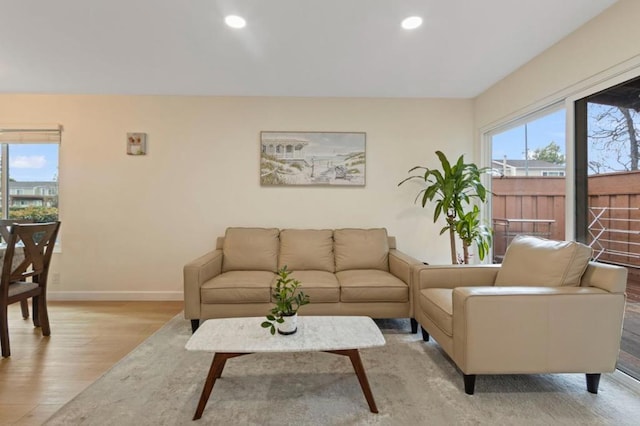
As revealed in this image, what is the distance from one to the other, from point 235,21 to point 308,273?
2.20m

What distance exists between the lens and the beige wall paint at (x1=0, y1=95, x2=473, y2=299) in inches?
143

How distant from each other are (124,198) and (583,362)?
440 centimetres

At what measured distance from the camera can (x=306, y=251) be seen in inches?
129

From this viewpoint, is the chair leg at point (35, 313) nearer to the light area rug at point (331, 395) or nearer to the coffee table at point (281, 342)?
the light area rug at point (331, 395)

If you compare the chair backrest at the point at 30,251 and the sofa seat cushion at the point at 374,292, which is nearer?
the chair backrest at the point at 30,251

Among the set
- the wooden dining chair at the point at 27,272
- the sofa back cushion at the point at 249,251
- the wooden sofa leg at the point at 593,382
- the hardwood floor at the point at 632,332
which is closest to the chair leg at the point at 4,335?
the wooden dining chair at the point at 27,272

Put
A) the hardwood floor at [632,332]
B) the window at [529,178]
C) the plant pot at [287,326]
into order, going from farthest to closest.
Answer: the window at [529,178]
the hardwood floor at [632,332]
the plant pot at [287,326]

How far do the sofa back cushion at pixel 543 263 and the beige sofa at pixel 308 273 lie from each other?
2.41 ft

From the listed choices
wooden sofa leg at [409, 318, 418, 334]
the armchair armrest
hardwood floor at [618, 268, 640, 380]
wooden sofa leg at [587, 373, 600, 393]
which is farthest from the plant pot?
hardwood floor at [618, 268, 640, 380]

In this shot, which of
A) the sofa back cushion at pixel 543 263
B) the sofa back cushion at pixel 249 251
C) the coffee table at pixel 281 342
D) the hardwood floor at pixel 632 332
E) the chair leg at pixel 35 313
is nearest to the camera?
the coffee table at pixel 281 342

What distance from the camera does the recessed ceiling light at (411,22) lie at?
7.11 feet

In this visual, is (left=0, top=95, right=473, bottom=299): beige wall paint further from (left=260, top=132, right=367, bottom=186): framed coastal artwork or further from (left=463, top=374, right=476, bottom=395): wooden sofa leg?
(left=463, top=374, right=476, bottom=395): wooden sofa leg

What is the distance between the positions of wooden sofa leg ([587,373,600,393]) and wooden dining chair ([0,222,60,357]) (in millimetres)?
3979

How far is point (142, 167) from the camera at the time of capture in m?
3.65
